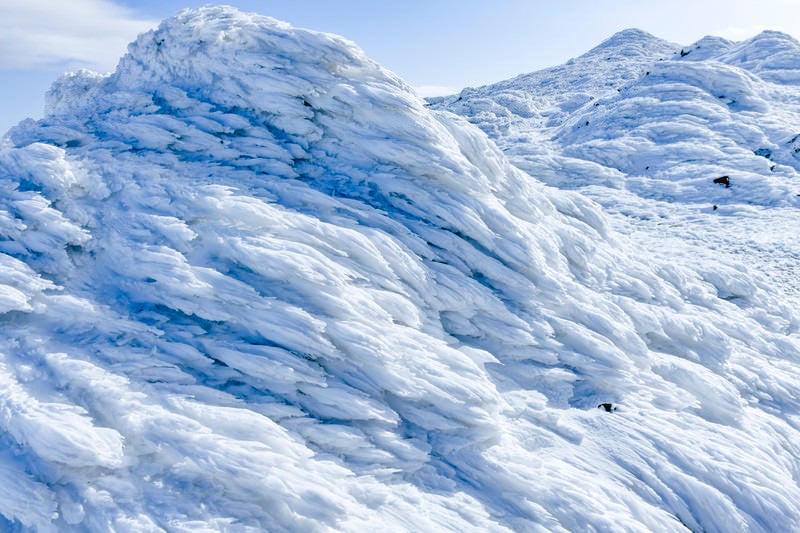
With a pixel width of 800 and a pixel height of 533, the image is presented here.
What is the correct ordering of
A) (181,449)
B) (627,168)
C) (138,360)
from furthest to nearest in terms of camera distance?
(627,168), (138,360), (181,449)

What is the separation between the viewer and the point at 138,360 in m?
5.93

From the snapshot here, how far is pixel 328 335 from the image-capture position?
6.47 metres

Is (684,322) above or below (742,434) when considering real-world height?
above

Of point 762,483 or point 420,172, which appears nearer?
point 762,483

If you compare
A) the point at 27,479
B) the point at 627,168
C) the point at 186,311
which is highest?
the point at 627,168

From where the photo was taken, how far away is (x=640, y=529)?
6.18 metres

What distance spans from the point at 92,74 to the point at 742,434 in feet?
46.3

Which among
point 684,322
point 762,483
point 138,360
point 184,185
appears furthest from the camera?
point 684,322

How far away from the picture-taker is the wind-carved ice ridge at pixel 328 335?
5.12 meters

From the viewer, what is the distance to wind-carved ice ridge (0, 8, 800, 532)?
5.12 m

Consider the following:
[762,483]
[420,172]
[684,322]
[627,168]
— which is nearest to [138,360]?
[420,172]

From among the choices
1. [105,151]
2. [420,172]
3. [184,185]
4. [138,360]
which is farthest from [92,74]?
[138,360]

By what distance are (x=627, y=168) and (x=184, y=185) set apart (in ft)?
65.5

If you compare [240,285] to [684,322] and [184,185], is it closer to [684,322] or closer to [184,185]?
[184,185]
